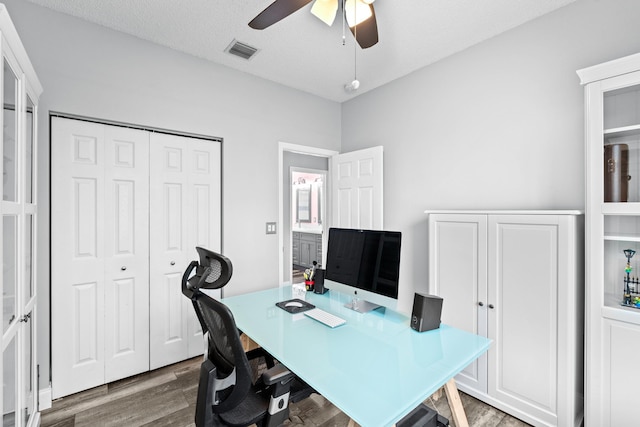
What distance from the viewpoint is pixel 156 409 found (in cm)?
210

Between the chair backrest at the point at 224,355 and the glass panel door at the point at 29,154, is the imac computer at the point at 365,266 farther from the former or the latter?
the glass panel door at the point at 29,154

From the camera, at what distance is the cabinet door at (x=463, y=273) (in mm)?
2203

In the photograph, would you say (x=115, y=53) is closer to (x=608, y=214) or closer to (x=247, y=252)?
(x=247, y=252)

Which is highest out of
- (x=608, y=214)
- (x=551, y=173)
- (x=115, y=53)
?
(x=115, y=53)

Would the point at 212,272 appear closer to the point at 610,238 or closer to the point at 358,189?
the point at 610,238

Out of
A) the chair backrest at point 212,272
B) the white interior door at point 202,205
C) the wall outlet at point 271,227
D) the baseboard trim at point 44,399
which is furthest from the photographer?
the wall outlet at point 271,227

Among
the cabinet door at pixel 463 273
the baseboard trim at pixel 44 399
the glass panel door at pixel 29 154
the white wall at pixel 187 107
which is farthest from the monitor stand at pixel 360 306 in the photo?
the baseboard trim at pixel 44 399

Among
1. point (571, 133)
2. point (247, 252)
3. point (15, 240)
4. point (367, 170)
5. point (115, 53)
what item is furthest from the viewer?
point (367, 170)

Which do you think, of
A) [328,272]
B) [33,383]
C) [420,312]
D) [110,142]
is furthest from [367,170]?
[33,383]

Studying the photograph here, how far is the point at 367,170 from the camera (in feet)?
11.0

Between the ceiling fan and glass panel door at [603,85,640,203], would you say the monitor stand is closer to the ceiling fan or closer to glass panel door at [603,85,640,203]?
glass panel door at [603,85,640,203]

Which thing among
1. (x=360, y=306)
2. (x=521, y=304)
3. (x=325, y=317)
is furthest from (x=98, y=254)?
(x=521, y=304)

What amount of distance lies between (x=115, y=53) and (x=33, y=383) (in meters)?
2.42

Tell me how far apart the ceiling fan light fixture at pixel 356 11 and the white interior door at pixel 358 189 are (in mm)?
1532
